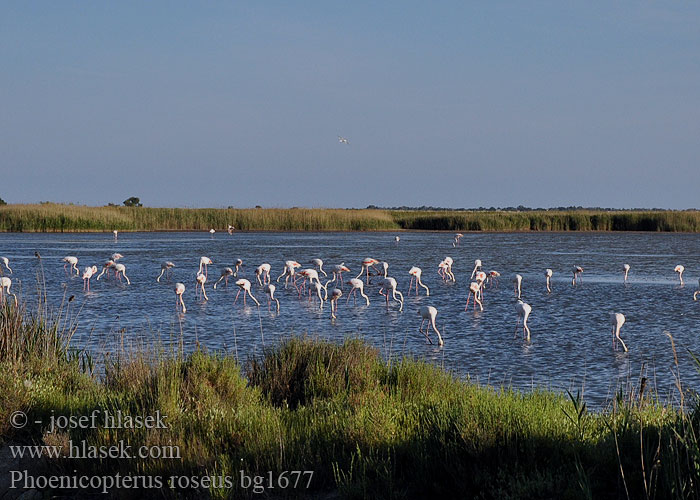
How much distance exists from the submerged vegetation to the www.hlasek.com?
5326 centimetres

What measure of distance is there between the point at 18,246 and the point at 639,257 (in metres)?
30.7

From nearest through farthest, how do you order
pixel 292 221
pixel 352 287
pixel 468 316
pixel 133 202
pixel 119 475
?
pixel 119 475 < pixel 468 316 < pixel 352 287 < pixel 292 221 < pixel 133 202

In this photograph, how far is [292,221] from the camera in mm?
63375

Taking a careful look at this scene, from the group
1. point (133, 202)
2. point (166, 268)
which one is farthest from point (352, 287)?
point (133, 202)

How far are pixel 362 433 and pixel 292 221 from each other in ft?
191

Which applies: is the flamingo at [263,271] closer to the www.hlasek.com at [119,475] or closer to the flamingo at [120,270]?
the flamingo at [120,270]

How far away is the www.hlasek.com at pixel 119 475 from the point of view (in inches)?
200

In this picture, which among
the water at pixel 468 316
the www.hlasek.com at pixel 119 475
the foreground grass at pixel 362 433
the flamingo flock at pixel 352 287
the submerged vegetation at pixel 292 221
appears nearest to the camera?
the foreground grass at pixel 362 433

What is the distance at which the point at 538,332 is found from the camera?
14.2m

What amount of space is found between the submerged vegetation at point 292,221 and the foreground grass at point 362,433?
2072 inches

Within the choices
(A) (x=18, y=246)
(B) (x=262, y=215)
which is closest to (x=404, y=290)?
(A) (x=18, y=246)

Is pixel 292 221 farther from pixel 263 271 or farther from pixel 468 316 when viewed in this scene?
pixel 468 316

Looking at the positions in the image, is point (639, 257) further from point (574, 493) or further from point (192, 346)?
point (574, 493)

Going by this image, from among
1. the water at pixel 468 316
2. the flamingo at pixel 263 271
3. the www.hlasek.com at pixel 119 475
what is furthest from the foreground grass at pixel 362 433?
the flamingo at pixel 263 271
